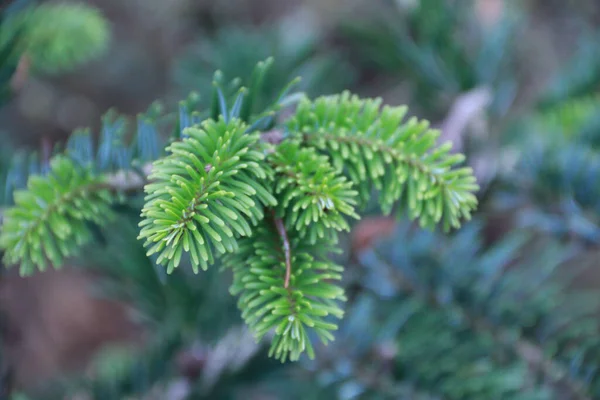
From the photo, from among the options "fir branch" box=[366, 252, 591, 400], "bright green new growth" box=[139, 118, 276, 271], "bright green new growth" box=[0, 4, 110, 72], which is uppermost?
"bright green new growth" box=[0, 4, 110, 72]

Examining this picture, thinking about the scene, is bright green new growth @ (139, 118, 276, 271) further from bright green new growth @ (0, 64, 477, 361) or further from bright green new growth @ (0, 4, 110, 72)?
bright green new growth @ (0, 4, 110, 72)

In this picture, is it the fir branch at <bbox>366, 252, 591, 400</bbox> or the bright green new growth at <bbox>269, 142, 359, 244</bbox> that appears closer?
the bright green new growth at <bbox>269, 142, 359, 244</bbox>

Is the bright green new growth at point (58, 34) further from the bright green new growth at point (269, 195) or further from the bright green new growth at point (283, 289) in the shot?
the bright green new growth at point (283, 289)

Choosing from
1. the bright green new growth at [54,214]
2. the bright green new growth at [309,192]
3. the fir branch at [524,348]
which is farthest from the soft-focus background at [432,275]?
the bright green new growth at [309,192]

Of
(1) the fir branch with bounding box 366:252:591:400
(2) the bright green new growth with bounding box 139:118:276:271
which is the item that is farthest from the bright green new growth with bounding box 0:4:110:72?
(1) the fir branch with bounding box 366:252:591:400

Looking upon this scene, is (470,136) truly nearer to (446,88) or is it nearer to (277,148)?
(446,88)

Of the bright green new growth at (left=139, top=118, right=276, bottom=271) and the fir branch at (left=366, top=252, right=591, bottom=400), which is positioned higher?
the bright green new growth at (left=139, top=118, right=276, bottom=271)

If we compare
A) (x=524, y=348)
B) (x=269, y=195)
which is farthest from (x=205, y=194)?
(x=524, y=348)

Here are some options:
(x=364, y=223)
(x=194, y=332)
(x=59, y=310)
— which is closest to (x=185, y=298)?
(x=194, y=332)
